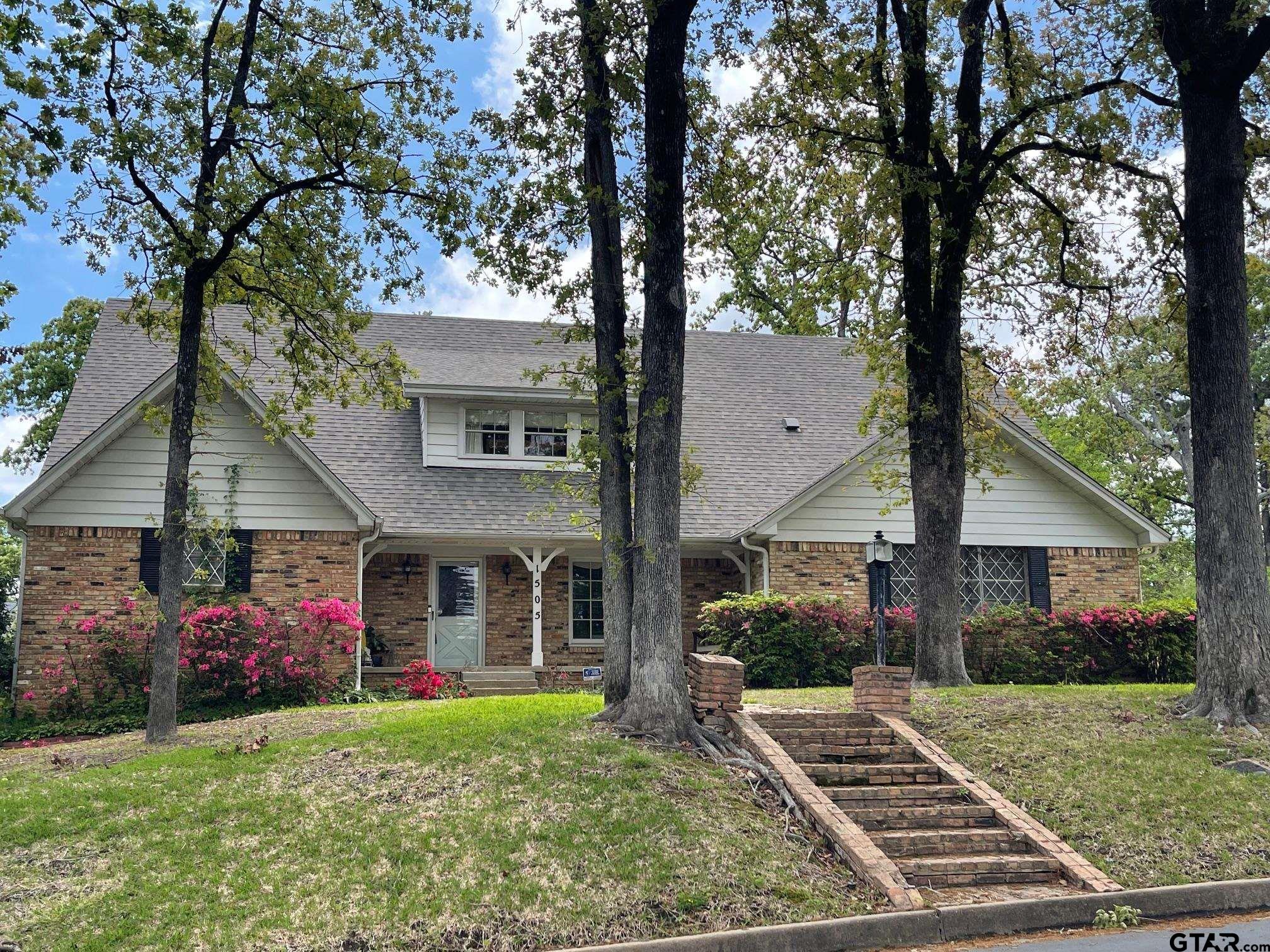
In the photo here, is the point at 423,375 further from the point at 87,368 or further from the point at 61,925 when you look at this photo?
the point at 61,925

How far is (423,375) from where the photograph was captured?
2045 centimetres

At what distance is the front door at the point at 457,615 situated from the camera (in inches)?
752

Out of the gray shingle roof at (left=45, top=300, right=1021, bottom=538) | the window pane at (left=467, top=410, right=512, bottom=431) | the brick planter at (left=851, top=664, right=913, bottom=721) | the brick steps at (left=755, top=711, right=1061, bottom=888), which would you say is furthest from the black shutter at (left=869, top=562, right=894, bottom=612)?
the brick steps at (left=755, top=711, right=1061, bottom=888)

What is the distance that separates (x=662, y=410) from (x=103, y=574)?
34.1ft

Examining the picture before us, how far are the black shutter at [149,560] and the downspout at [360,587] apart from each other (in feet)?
9.76

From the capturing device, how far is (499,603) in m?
19.4

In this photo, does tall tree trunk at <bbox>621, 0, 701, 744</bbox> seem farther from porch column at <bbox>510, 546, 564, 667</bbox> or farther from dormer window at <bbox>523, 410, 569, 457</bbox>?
dormer window at <bbox>523, 410, 569, 457</bbox>

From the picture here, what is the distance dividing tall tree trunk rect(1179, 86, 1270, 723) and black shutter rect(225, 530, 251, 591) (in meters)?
13.2

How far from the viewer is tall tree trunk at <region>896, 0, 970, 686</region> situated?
44.0 ft

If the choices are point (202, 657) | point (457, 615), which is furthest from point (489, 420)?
point (202, 657)

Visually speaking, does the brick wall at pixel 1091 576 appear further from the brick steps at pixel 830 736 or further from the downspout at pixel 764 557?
the brick steps at pixel 830 736

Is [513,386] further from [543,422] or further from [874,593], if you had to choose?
[874,593]

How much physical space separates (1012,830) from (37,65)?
11.8 meters

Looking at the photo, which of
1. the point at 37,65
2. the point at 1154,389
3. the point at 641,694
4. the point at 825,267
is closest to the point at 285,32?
the point at 37,65
